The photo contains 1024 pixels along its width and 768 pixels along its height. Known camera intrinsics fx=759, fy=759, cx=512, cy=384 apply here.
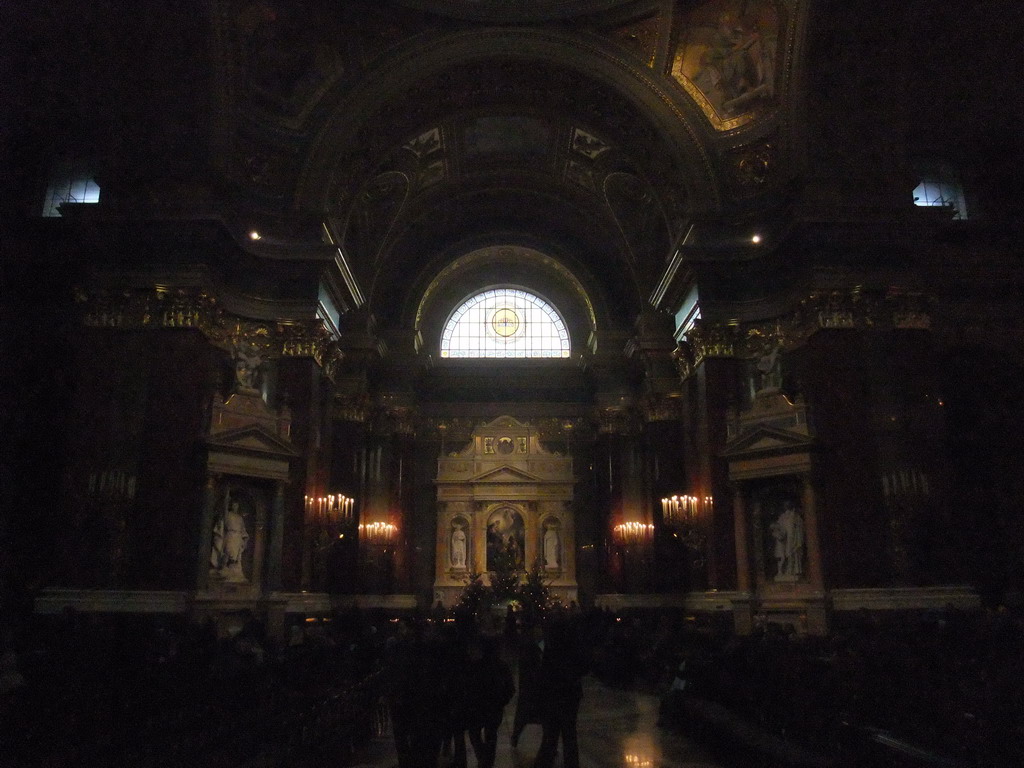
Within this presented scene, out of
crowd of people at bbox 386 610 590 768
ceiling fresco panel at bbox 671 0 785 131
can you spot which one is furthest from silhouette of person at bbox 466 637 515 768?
ceiling fresco panel at bbox 671 0 785 131

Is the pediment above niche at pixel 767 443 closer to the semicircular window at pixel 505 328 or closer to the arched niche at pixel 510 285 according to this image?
the arched niche at pixel 510 285

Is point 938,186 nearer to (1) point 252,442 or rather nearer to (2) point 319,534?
(2) point 319,534

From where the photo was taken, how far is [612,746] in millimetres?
8188

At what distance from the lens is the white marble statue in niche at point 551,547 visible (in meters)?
24.2

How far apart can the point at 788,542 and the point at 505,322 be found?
14600mm

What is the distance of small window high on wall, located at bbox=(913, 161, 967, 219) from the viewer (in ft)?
59.2

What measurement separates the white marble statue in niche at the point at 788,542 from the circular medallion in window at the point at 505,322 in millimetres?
13834

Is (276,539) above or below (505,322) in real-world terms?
below

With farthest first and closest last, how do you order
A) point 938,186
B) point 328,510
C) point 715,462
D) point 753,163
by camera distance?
point 938,186 < point 753,163 < point 328,510 < point 715,462

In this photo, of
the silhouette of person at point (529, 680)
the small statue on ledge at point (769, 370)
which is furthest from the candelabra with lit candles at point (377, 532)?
the silhouette of person at point (529, 680)

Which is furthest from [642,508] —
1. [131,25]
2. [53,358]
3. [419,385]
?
[131,25]

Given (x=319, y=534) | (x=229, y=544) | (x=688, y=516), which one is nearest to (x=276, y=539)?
(x=229, y=544)

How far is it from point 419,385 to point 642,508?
8.48m

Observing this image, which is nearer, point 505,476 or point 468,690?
point 468,690
